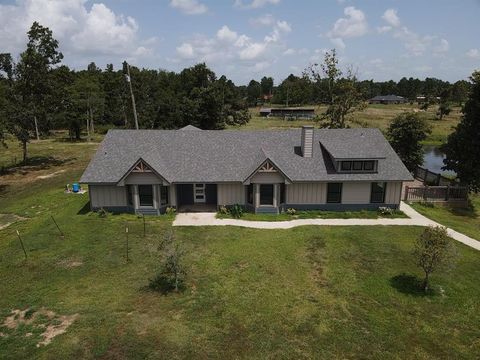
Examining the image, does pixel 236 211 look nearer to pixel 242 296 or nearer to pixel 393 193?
pixel 242 296

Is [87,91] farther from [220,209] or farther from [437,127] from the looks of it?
[437,127]

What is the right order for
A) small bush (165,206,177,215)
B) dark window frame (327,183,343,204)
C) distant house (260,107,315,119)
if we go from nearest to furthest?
1. small bush (165,206,177,215)
2. dark window frame (327,183,343,204)
3. distant house (260,107,315,119)

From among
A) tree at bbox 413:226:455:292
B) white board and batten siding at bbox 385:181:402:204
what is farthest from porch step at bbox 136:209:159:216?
tree at bbox 413:226:455:292

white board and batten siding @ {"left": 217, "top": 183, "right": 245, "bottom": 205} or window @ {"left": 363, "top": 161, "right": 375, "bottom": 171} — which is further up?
window @ {"left": 363, "top": 161, "right": 375, "bottom": 171}

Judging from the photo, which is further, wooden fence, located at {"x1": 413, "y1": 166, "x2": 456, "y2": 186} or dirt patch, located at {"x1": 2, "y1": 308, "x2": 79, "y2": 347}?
wooden fence, located at {"x1": 413, "y1": 166, "x2": 456, "y2": 186}

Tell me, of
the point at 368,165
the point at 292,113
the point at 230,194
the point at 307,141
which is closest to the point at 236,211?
the point at 230,194

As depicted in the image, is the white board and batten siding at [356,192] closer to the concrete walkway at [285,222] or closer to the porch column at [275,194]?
the concrete walkway at [285,222]

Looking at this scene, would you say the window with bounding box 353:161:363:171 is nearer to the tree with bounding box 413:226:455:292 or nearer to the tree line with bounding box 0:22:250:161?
the tree with bounding box 413:226:455:292

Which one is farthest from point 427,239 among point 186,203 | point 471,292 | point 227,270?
point 186,203
